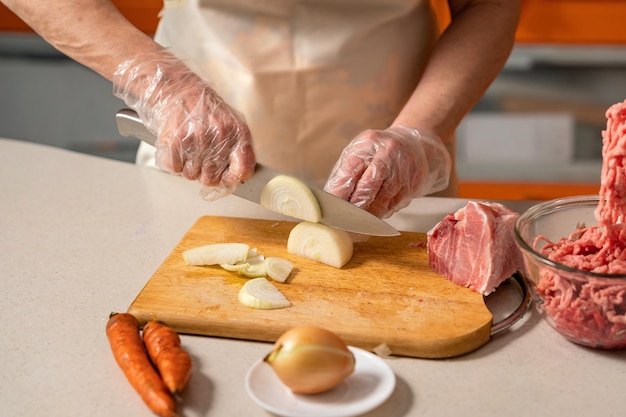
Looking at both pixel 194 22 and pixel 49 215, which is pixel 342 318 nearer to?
pixel 49 215

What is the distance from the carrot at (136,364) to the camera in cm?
109

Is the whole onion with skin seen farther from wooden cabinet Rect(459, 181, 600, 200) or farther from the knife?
wooden cabinet Rect(459, 181, 600, 200)

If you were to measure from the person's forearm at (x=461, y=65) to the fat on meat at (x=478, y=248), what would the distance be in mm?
355

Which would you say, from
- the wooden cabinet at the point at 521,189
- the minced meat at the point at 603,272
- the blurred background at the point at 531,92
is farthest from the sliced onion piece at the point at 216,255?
the wooden cabinet at the point at 521,189

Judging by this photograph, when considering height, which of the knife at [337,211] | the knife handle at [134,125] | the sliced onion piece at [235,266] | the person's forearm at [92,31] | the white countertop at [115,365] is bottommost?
the white countertop at [115,365]

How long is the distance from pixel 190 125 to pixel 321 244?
34 cm

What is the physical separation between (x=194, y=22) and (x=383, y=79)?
49 cm

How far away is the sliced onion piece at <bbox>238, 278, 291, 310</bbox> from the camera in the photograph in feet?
4.38

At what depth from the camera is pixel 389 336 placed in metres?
1.25

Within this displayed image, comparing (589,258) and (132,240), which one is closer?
(589,258)

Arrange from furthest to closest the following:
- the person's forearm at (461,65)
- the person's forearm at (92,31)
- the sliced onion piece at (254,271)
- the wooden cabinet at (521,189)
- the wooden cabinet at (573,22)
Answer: the wooden cabinet at (521,189)
the wooden cabinet at (573,22)
the person's forearm at (461,65)
the person's forearm at (92,31)
the sliced onion piece at (254,271)

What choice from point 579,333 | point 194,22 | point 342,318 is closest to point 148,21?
point 194,22

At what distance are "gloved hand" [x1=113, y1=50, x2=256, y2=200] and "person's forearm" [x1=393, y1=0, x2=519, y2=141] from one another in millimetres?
426

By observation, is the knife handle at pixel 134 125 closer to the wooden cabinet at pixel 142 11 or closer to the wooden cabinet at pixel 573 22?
the wooden cabinet at pixel 142 11
